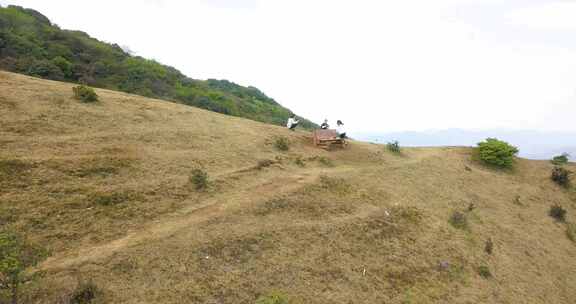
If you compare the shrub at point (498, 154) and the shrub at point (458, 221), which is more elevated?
the shrub at point (498, 154)

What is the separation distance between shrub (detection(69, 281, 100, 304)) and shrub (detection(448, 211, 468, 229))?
1579 centimetres

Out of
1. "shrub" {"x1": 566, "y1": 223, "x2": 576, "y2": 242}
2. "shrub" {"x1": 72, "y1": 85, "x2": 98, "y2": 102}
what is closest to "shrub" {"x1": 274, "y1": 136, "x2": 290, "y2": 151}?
A: "shrub" {"x1": 72, "y1": 85, "x2": 98, "y2": 102}

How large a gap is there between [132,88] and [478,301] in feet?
163

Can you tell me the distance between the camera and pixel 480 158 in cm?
2659

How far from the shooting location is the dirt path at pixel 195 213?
8.43 metres

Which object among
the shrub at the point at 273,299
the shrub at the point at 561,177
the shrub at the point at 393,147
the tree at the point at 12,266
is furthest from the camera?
the shrub at the point at 393,147

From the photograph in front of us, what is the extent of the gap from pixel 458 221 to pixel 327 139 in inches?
384

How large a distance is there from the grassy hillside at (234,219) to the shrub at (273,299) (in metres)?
0.26

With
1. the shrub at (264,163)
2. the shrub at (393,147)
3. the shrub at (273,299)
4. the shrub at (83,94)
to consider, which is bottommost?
the shrub at (273,299)

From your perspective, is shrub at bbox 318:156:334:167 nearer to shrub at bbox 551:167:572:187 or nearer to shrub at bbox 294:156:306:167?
shrub at bbox 294:156:306:167

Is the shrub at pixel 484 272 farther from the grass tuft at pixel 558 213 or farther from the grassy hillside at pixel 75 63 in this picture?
the grassy hillside at pixel 75 63

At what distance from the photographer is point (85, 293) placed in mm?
7273

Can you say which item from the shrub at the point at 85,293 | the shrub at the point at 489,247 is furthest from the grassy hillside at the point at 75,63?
the shrub at the point at 489,247

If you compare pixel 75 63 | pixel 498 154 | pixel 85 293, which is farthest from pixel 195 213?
pixel 75 63
